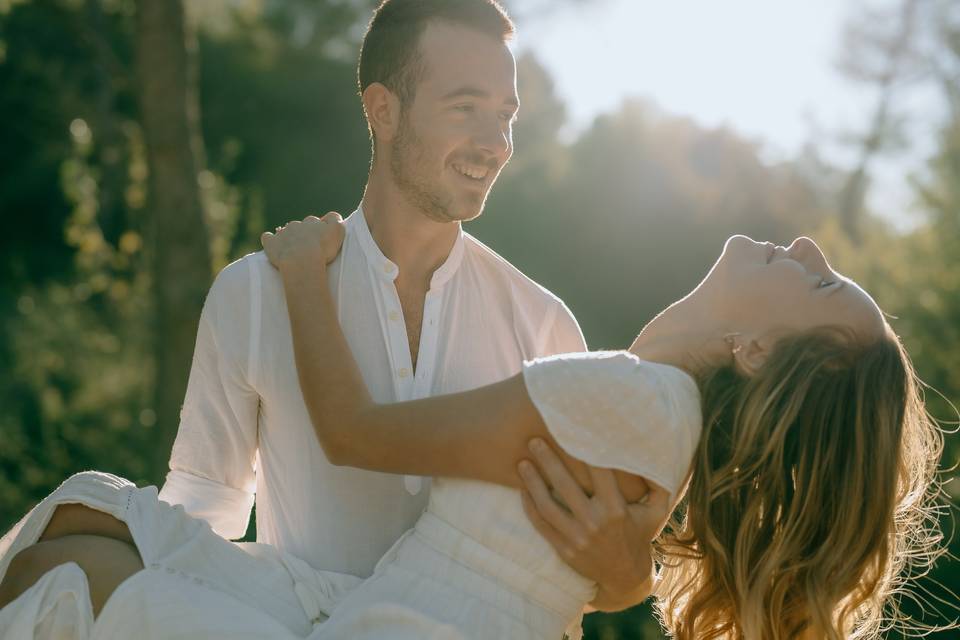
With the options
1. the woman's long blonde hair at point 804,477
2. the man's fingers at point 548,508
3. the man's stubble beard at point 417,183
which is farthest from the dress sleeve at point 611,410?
the man's stubble beard at point 417,183

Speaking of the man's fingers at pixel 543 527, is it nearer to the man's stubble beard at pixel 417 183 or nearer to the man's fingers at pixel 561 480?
the man's fingers at pixel 561 480

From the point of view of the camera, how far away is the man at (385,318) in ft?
10.5

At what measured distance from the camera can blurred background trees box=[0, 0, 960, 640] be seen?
1145cm

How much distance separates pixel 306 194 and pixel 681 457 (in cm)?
1789

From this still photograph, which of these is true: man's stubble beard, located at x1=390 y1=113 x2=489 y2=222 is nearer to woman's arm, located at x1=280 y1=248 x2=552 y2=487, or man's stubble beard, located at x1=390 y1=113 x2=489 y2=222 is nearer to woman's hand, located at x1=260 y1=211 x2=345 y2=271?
woman's hand, located at x1=260 y1=211 x2=345 y2=271

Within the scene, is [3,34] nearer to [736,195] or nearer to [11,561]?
[736,195]

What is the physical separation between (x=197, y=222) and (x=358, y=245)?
3.89m

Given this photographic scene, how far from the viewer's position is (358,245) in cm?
338

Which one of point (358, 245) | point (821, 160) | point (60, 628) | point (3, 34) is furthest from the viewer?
point (821, 160)

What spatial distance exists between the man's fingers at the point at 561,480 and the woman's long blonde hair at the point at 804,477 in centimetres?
37

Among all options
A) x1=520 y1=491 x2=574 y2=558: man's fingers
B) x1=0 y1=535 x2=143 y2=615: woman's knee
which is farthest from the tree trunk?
x1=520 y1=491 x2=574 y2=558: man's fingers

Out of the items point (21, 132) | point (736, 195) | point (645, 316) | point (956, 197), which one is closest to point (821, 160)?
point (736, 195)

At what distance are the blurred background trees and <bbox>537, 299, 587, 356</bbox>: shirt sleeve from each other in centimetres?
657

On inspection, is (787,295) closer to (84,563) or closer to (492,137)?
(492,137)
